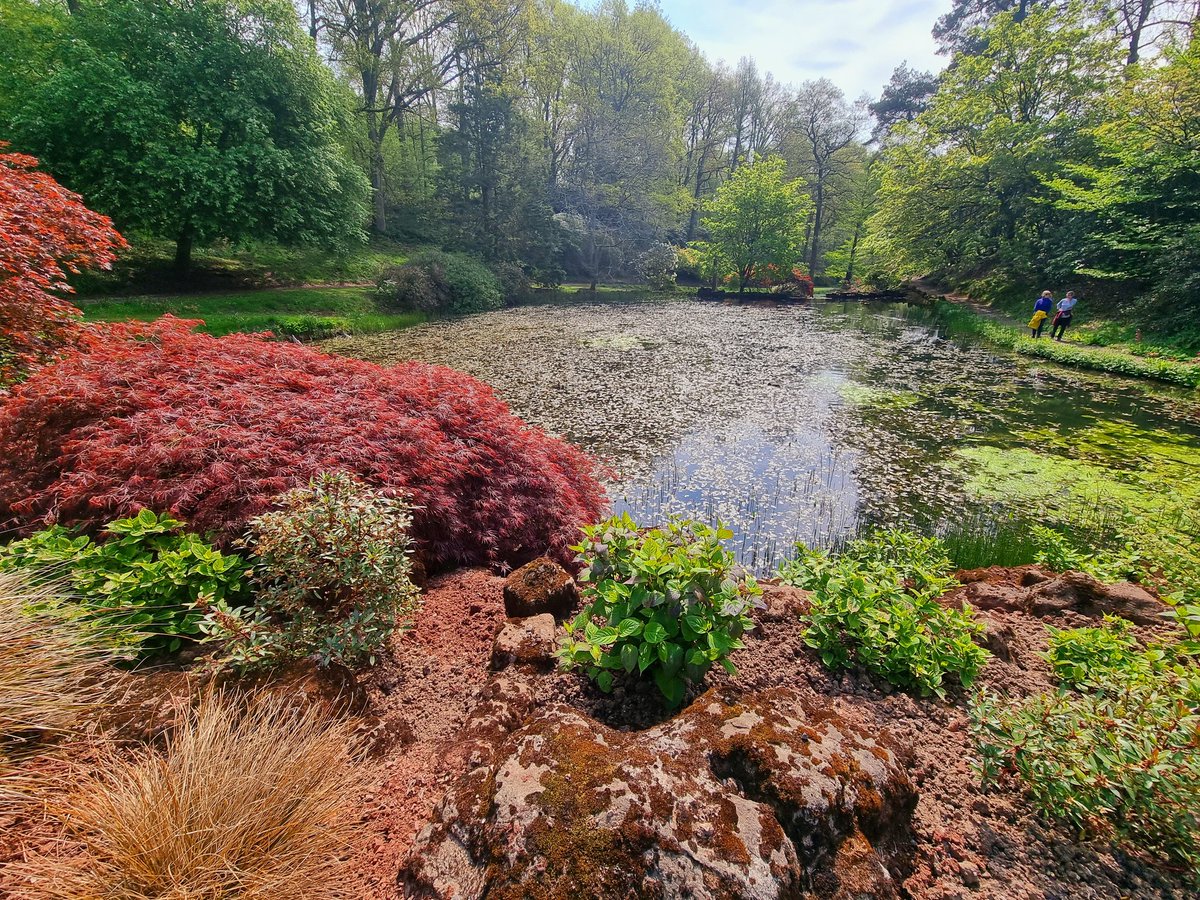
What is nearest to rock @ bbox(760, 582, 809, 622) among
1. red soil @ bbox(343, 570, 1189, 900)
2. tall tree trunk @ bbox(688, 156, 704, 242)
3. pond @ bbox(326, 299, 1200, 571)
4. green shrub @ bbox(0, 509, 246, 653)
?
red soil @ bbox(343, 570, 1189, 900)

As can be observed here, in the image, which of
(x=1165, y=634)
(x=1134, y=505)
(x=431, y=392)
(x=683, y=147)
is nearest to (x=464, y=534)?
(x=431, y=392)

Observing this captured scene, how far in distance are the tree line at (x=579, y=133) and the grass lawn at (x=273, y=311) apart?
6.86 ft

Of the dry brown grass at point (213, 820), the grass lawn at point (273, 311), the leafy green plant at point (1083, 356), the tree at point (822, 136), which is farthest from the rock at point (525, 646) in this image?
the tree at point (822, 136)

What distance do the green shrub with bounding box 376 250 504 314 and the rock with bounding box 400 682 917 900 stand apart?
69.0 feet

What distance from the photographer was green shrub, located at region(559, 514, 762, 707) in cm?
192

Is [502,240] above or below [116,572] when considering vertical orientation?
above

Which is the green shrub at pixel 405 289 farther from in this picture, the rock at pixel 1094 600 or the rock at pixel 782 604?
the rock at pixel 1094 600

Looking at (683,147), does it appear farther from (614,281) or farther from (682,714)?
(682,714)

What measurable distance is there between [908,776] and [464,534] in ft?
10.6

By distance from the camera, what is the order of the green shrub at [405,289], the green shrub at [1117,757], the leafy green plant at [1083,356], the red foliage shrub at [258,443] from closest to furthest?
the green shrub at [1117,757] < the red foliage shrub at [258,443] < the leafy green plant at [1083,356] < the green shrub at [405,289]

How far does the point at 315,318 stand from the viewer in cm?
1518

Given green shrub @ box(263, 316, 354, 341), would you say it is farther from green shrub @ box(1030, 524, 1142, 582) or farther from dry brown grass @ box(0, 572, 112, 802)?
green shrub @ box(1030, 524, 1142, 582)

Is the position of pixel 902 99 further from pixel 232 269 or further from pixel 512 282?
pixel 232 269

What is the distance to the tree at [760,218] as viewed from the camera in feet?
103
